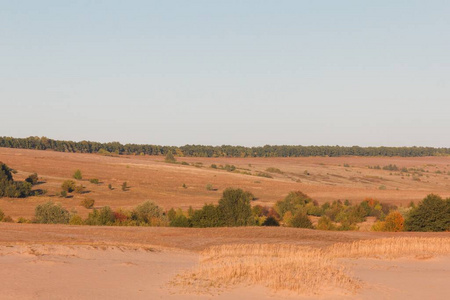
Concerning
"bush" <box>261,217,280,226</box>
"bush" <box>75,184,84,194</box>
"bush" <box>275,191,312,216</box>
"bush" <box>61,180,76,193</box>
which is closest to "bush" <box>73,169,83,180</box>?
"bush" <box>75,184,84,194</box>

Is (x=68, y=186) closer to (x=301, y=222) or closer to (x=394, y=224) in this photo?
(x=301, y=222)

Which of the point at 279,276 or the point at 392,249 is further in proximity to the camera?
the point at 392,249

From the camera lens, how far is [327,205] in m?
69.6

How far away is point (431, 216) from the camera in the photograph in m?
42.6

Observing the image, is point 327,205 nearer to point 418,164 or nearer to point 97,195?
point 97,195

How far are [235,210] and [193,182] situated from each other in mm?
49121

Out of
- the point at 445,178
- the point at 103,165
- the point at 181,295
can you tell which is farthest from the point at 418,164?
the point at 181,295

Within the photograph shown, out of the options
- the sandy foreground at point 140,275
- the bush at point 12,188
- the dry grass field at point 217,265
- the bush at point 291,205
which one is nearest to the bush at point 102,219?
the dry grass field at point 217,265

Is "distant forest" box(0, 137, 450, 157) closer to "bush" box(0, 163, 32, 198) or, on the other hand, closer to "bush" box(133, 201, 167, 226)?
"bush" box(0, 163, 32, 198)

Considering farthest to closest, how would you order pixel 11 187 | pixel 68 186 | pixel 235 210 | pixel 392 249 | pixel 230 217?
pixel 68 186
pixel 11 187
pixel 235 210
pixel 230 217
pixel 392 249

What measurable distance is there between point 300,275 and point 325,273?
0.90m

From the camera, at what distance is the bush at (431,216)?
139 ft

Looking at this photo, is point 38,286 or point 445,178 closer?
point 38,286

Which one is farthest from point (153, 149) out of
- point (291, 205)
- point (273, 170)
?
point (291, 205)
